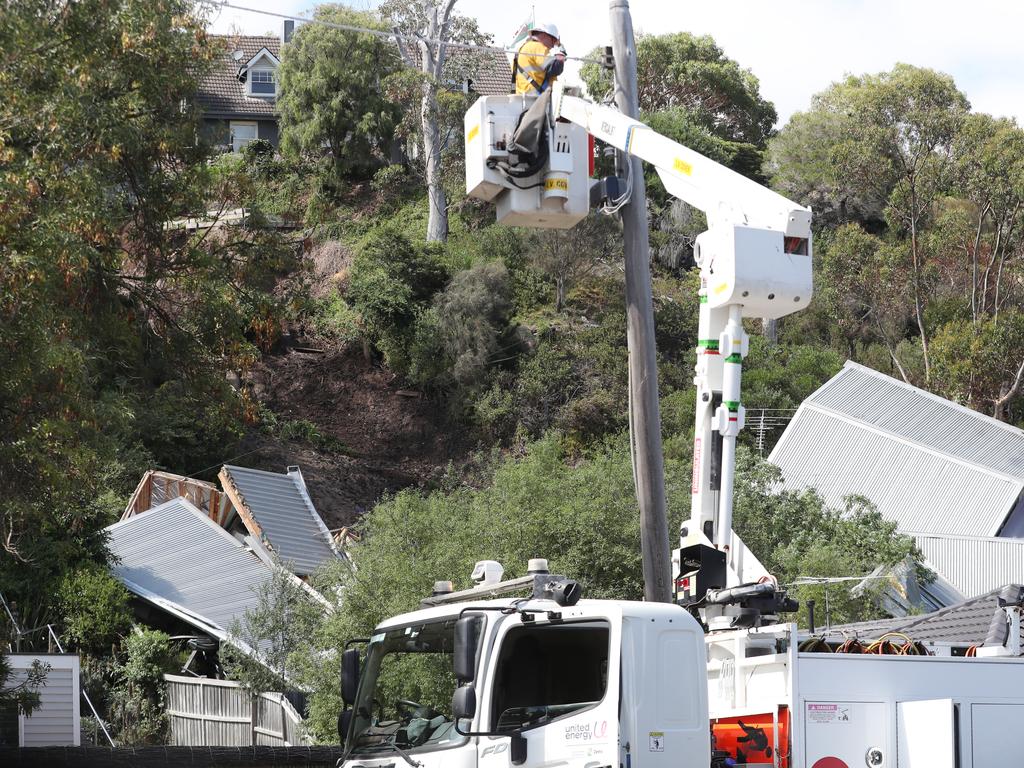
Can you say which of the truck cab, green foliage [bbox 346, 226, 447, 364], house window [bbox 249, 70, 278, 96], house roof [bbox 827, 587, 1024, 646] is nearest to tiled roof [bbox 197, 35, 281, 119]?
house window [bbox 249, 70, 278, 96]

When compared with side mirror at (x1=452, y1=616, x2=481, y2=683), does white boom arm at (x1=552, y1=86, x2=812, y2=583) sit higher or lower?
higher

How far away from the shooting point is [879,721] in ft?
27.8

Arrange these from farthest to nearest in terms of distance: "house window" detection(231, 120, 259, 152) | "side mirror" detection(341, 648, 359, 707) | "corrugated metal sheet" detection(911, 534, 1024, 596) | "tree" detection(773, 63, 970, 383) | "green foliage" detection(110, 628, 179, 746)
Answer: "house window" detection(231, 120, 259, 152), "tree" detection(773, 63, 970, 383), "corrugated metal sheet" detection(911, 534, 1024, 596), "green foliage" detection(110, 628, 179, 746), "side mirror" detection(341, 648, 359, 707)

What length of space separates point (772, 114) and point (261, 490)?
40.1 m

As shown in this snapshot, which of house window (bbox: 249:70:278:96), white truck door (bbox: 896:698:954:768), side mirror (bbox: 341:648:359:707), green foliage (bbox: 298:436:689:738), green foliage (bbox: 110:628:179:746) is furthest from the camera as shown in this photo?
house window (bbox: 249:70:278:96)

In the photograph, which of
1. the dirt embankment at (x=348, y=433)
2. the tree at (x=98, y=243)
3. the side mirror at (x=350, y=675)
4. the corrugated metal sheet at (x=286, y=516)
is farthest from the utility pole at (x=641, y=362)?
the dirt embankment at (x=348, y=433)

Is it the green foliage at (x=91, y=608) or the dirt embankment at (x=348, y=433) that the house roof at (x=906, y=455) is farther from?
the green foliage at (x=91, y=608)

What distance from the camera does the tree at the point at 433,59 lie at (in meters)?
50.9

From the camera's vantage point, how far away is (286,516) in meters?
35.8

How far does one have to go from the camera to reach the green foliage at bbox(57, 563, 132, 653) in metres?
28.2

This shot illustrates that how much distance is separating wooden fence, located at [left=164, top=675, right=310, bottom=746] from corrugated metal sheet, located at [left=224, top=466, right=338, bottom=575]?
19.6 feet

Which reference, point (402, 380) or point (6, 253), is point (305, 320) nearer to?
point (402, 380)

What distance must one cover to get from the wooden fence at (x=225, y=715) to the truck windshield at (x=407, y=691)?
16385 mm

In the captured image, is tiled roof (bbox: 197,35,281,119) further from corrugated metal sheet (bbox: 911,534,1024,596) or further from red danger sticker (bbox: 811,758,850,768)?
red danger sticker (bbox: 811,758,850,768)
